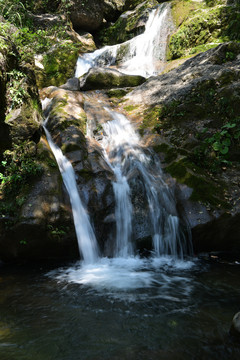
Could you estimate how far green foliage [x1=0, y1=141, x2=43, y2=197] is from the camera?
16.6 ft

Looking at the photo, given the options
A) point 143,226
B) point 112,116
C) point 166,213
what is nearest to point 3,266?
point 143,226

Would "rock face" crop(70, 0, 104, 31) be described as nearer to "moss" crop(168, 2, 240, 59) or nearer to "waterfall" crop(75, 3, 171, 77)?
"waterfall" crop(75, 3, 171, 77)

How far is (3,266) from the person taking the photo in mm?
4875

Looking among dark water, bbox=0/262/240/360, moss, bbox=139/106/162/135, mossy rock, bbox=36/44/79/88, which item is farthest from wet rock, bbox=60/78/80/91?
dark water, bbox=0/262/240/360

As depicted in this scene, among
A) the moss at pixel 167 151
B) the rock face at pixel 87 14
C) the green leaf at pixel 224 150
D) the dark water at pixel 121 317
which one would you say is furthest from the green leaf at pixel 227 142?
the rock face at pixel 87 14

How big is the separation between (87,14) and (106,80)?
505 inches

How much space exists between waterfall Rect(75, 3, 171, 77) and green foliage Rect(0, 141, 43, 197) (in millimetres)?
9538

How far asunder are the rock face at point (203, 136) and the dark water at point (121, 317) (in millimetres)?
1119

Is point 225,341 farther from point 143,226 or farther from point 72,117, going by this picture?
point 72,117

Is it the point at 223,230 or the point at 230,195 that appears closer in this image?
the point at 223,230

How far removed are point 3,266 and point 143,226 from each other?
3087 mm

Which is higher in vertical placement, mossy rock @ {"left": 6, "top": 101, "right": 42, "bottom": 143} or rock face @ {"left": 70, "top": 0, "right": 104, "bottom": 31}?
rock face @ {"left": 70, "top": 0, "right": 104, "bottom": 31}

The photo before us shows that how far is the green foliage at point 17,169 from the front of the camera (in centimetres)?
507

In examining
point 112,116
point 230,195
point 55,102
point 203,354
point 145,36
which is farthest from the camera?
point 145,36
